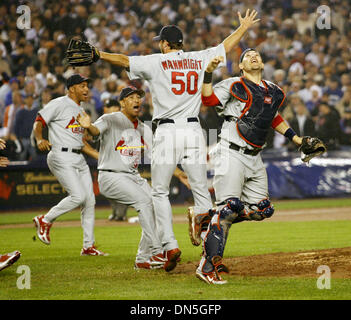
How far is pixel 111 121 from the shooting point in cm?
724

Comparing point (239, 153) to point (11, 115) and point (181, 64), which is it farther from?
point (11, 115)

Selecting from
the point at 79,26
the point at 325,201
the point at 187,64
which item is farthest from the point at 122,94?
the point at 79,26

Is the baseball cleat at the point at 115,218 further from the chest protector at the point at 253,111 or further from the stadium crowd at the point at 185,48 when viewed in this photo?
the chest protector at the point at 253,111

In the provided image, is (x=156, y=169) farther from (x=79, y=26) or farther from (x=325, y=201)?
(x=79, y=26)

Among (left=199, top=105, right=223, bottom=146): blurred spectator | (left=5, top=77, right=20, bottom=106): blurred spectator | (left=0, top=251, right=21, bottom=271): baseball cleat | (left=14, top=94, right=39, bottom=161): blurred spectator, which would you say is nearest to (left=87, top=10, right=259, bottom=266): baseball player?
(left=0, top=251, right=21, bottom=271): baseball cleat

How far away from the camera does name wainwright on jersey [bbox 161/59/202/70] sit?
20.6 feet

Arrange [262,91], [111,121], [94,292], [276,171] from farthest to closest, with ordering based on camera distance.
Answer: [276,171], [111,121], [262,91], [94,292]

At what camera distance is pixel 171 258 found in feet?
20.3

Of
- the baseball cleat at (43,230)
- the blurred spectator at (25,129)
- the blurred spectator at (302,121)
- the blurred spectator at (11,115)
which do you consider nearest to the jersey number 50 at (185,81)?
the baseball cleat at (43,230)

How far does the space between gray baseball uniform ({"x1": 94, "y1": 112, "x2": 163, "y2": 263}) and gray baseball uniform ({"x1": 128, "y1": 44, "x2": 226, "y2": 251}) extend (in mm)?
692

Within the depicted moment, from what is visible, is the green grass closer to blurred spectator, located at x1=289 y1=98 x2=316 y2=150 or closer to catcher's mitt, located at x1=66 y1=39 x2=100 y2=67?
catcher's mitt, located at x1=66 y1=39 x2=100 y2=67

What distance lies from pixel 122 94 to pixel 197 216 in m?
1.88

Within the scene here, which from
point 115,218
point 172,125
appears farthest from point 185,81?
Answer: point 115,218

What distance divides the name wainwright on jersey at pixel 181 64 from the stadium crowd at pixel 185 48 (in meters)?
8.98
